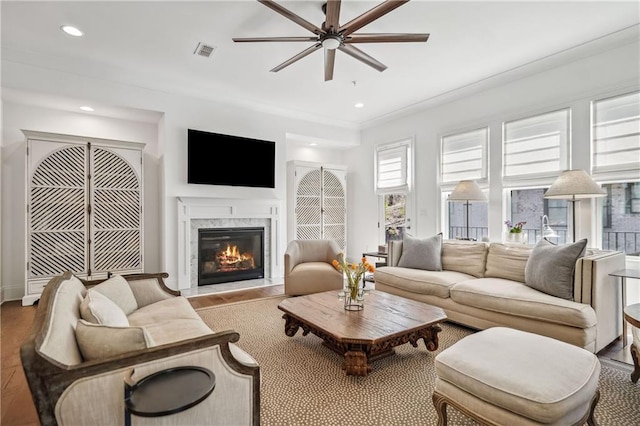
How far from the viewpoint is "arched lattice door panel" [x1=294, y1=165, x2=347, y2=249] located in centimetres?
596

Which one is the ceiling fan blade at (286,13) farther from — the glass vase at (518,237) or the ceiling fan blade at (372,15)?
the glass vase at (518,237)

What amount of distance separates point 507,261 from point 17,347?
4743 millimetres

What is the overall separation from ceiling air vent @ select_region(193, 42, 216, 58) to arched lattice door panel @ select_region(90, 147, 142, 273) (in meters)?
1.95

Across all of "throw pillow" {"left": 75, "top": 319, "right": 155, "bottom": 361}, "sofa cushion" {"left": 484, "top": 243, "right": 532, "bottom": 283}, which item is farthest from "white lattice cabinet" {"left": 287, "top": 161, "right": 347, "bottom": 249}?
"throw pillow" {"left": 75, "top": 319, "right": 155, "bottom": 361}

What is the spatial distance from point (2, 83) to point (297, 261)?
13.1 feet

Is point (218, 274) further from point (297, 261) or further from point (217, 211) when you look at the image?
point (297, 261)

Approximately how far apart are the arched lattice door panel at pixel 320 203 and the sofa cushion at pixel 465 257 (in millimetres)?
2723

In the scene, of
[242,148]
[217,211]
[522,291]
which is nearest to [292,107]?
[242,148]

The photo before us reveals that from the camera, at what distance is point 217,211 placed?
4953 mm

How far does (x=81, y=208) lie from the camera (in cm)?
418

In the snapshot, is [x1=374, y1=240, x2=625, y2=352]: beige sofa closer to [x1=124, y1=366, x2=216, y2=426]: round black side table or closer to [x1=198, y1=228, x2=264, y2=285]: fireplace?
[x1=198, y1=228, x2=264, y2=285]: fireplace

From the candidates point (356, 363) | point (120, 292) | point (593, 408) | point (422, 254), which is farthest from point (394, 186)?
point (120, 292)

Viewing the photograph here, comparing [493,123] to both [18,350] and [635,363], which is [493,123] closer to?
[635,363]

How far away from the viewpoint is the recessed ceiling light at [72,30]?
10.2 ft
